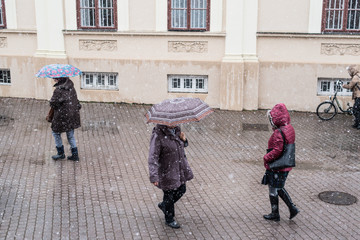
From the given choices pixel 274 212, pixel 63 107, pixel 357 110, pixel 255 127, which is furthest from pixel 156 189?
pixel 357 110

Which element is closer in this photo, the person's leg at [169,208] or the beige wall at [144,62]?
the person's leg at [169,208]

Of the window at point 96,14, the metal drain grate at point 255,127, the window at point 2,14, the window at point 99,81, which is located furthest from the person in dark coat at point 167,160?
the window at point 2,14

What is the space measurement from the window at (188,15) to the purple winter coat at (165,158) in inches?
343

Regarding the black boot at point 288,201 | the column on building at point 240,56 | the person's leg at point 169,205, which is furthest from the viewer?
the column on building at point 240,56

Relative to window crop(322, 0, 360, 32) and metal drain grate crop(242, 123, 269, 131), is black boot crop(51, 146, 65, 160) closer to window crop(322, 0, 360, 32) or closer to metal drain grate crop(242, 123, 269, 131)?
metal drain grate crop(242, 123, 269, 131)

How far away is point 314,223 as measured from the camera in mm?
6312

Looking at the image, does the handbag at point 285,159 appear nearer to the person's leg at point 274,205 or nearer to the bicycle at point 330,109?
the person's leg at point 274,205

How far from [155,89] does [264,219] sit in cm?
853

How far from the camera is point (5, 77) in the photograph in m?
15.5

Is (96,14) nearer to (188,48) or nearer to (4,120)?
(188,48)

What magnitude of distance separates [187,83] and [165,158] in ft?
28.6

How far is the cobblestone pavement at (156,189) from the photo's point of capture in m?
6.09

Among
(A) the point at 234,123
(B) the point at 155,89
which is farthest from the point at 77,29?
(A) the point at 234,123

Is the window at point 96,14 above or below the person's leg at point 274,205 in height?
above
